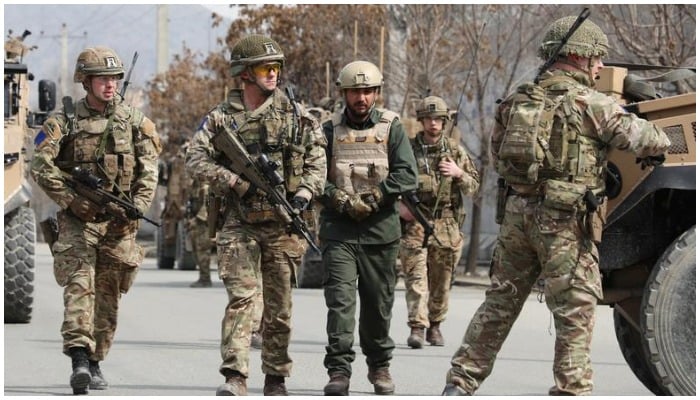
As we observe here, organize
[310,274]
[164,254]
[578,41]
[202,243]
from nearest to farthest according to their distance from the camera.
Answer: [578,41] → [310,274] → [202,243] → [164,254]

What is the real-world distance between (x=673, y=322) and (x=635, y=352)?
1.07m

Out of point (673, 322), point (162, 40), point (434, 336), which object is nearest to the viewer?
point (673, 322)

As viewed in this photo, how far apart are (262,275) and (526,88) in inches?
79.3

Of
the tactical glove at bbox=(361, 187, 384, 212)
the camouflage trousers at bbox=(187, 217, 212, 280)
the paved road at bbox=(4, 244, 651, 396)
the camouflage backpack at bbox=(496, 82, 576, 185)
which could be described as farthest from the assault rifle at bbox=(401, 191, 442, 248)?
the camouflage trousers at bbox=(187, 217, 212, 280)

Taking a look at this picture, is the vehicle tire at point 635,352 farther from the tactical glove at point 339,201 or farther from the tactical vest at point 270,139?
the tactical vest at point 270,139

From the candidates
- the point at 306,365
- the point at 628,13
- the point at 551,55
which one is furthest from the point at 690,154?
the point at 628,13

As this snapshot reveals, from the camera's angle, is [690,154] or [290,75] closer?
[690,154]

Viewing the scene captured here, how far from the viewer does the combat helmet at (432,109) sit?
44.5 feet

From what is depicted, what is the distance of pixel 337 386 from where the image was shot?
9617 millimetres

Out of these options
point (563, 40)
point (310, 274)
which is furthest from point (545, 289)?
point (310, 274)

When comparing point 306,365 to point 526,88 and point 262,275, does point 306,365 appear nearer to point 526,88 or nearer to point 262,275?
point 262,275

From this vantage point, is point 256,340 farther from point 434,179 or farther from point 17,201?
point 17,201

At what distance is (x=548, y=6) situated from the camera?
25219mm

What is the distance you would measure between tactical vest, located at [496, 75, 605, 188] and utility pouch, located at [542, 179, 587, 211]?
34mm
